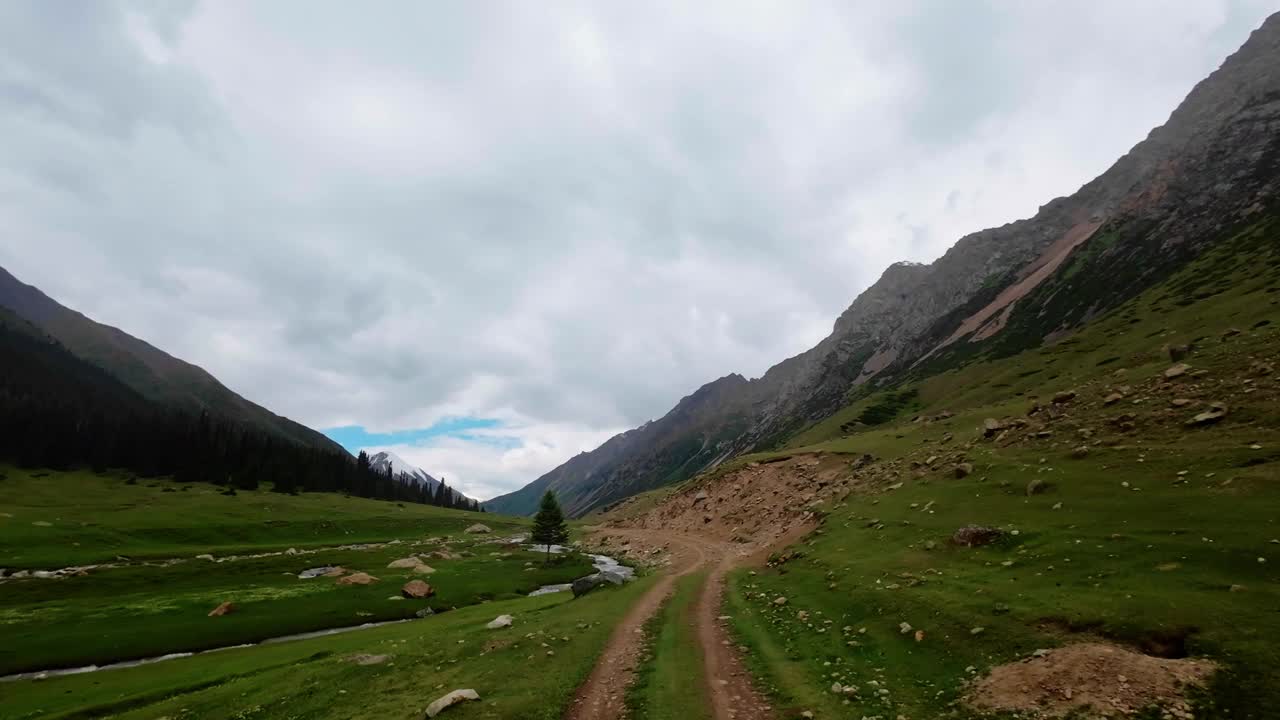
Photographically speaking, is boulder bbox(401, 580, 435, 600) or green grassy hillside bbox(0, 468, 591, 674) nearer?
green grassy hillside bbox(0, 468, 591, 674)

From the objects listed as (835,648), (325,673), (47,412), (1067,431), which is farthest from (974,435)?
(47,412)

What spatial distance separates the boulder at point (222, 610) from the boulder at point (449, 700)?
38.5 meters

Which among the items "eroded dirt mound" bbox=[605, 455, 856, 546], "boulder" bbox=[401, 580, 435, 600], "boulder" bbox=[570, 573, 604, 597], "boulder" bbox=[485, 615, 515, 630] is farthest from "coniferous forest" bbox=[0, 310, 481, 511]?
"boulder" bbox=[485, 615, 515, 630]

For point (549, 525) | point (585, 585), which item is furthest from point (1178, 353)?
point (549, 525)

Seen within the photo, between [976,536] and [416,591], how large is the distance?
48.7 meters

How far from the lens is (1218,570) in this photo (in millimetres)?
18391

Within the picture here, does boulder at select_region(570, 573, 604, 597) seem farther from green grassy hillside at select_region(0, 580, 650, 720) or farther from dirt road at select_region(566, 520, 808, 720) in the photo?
green grassy hillside at select_region(0, 580, 650, 720)

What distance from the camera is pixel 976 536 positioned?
29672 millimetres

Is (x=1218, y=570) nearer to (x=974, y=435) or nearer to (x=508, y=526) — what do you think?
(x=974, y=435)

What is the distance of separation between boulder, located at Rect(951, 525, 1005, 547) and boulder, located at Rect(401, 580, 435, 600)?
4703 cm

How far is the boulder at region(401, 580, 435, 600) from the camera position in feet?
174

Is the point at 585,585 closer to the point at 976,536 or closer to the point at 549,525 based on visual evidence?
the point at 976,536

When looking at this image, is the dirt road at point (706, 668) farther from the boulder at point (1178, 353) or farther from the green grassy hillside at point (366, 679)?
the boulder at point (1178, 353)

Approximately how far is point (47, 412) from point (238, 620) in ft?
610
